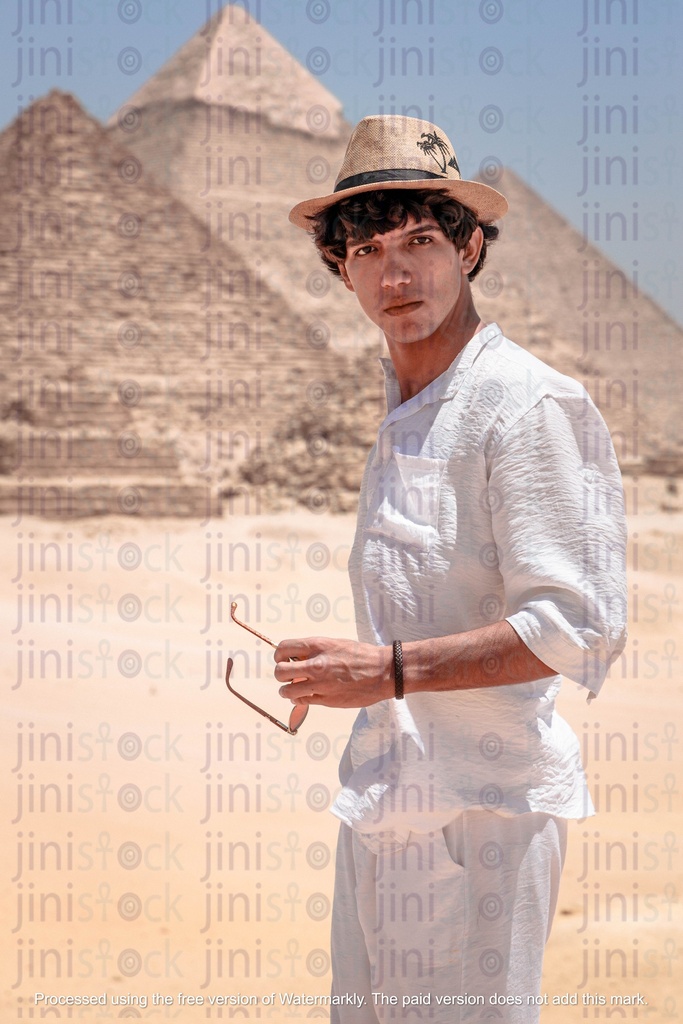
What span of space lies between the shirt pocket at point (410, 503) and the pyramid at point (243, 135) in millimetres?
63543

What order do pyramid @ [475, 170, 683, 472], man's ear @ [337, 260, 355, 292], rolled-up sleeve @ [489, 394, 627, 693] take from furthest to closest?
pyramid @ [475, 170, 683, 472] → man's ear @ [337, 260, 355, 292] → rolled-up sleeve @ [489, 394, 627, 693]

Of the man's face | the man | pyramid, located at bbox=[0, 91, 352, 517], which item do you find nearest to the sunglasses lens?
the man

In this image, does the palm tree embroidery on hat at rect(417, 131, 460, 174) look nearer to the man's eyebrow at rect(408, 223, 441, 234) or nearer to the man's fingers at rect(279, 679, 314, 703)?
the man's eyebrow at rect(408, 223, 441, 234)

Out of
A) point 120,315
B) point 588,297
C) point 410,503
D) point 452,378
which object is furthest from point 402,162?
point 588,297

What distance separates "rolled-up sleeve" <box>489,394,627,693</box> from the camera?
54.4 inches

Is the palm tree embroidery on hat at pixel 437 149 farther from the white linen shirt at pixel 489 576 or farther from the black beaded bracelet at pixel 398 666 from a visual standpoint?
the black beaded bracelet at pixel 398 666

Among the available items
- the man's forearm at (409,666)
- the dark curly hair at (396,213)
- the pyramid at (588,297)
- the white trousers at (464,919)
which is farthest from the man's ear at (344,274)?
the pyramid at (588,297)

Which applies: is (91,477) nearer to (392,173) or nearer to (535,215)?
(392,173)

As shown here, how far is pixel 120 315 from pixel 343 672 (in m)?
35.0

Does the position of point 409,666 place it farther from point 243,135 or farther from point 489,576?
point 243,135

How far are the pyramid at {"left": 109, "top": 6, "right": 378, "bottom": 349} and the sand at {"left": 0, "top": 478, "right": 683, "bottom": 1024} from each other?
189 ft

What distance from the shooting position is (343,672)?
143 cm

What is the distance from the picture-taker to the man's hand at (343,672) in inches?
56.4

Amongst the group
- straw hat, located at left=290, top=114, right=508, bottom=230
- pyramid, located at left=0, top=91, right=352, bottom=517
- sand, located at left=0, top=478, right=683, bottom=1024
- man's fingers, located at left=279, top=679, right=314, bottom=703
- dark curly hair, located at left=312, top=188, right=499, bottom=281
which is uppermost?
pyramid, located at left=0, top=91, right=352, bottom=517
